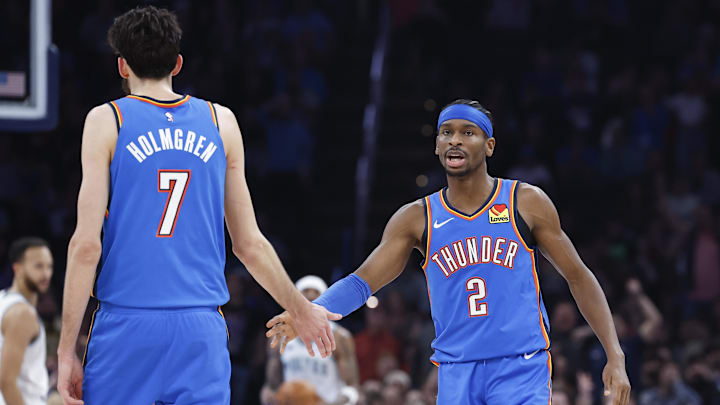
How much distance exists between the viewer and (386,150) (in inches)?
570

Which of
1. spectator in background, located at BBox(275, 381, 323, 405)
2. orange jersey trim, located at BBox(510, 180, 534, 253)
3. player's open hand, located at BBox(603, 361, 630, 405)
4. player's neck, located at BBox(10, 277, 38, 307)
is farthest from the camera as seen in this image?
spectator in background, located at BBox(275, 381, 323, 405)

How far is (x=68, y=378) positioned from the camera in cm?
390

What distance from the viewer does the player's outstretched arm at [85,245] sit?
3.89 metres

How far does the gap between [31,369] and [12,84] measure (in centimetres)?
201

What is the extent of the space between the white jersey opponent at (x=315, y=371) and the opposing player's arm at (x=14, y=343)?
299cm

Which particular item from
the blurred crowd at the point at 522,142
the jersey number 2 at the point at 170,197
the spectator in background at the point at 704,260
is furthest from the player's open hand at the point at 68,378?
the spectator in background at the point at 704,260

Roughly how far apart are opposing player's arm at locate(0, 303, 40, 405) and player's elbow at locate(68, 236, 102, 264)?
3.03 metres

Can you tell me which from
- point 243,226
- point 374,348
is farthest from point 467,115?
point 374,348

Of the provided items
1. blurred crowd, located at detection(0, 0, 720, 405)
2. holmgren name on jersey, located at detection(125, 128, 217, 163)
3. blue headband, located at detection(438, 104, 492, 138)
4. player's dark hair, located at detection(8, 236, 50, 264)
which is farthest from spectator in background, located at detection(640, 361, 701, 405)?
holmgren name on jersey, located at detection(125, 128, 217, 163)

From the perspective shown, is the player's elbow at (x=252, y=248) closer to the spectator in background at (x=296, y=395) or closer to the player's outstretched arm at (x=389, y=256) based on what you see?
the player's outstretched arm at (x=389, y=256)

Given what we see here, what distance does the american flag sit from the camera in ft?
Result: 24.3

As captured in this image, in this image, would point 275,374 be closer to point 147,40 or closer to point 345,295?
point 345,295

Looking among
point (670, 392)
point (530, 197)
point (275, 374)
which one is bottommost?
point (670, 392)

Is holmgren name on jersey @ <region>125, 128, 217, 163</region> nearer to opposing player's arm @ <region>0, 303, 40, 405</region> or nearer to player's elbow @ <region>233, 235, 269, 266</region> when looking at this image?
player's elbow @ <region>233, 235, 269, 266</region>
